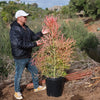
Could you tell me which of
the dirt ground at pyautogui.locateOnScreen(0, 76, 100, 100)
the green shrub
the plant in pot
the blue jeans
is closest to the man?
the blue jeans

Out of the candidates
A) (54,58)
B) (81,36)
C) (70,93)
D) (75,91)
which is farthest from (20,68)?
(81,36)

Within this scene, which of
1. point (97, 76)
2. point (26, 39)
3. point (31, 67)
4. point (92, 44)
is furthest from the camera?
point (92, 44)

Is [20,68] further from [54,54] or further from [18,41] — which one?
[54,54]

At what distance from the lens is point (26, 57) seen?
3375 mm

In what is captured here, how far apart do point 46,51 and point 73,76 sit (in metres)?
1.20

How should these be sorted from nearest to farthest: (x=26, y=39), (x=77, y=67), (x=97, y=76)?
(x=26, y=39) → (x=97, y=76) → (x=77, y=67)

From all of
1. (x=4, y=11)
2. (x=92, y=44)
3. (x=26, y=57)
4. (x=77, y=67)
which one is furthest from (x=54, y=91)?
(x=4, y=11)

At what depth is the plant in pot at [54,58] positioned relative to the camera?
131 inches

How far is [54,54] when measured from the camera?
11.2 ft

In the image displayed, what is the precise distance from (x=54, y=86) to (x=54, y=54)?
0.66 meters

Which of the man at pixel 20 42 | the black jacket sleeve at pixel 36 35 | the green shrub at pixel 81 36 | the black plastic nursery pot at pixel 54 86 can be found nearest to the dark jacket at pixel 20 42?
the man at pixel 20 42

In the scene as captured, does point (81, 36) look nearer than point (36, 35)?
No

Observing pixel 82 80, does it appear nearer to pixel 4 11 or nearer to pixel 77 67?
pixel 77 67

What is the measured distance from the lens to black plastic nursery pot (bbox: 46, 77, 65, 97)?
343cm
